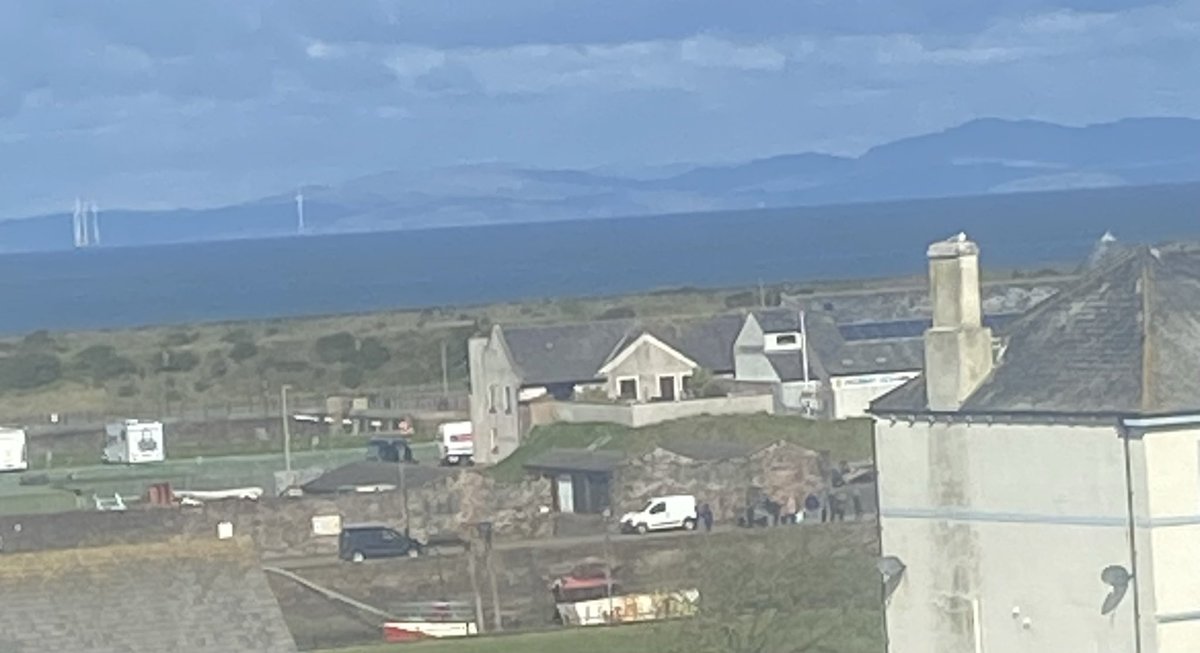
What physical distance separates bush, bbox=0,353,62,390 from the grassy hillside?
4232cm

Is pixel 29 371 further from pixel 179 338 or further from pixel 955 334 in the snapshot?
pixel 955 334

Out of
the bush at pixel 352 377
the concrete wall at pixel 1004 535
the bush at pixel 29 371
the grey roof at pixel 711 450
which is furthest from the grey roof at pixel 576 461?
the bush at pixel 29 371

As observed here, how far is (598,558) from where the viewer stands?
1865 inches

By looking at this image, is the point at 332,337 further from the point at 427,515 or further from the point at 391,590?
the point at 391,590

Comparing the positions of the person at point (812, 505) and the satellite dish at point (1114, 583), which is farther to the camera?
the person at point (812, 505)

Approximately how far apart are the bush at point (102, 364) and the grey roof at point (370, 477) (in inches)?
1837

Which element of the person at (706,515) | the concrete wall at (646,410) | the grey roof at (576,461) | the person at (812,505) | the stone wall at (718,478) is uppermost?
the concrete wall at (646,410)

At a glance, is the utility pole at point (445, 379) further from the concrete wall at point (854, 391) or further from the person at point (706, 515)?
the person at point (706, 515)

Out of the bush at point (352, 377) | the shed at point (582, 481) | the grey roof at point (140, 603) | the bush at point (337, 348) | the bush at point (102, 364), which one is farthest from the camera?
the bush at point (337, 348)

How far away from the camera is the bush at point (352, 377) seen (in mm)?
97938

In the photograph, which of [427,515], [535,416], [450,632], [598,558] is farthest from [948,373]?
[535,416]

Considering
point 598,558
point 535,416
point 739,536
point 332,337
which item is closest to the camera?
point 739,536

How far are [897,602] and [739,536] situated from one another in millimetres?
18569

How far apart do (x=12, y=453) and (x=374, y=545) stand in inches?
974
